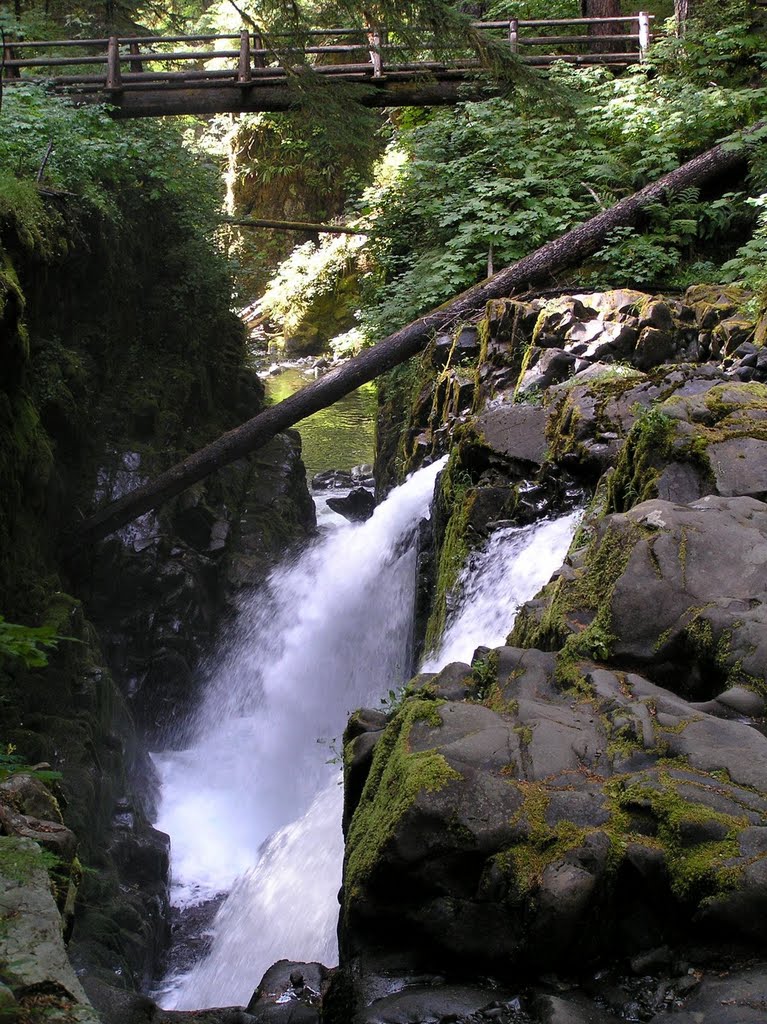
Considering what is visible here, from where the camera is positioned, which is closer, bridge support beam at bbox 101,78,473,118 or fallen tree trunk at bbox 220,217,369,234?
fallen tree trunk at bbox 220,217,369,234

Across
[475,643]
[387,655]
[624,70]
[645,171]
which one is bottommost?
[387,655]

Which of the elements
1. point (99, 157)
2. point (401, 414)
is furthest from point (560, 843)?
point (401, 414)

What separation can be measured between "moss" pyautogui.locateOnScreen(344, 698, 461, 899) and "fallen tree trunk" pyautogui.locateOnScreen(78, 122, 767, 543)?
7.06m

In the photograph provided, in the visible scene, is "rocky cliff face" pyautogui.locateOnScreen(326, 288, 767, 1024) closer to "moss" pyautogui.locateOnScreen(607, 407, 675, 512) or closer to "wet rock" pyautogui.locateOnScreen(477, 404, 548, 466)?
"moss" pyautogui.locateOnScreen(607, 407, 675, 512)

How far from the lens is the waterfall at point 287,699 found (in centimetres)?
920

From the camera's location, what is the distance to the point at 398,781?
391cm

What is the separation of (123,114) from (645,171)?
8.23 metres

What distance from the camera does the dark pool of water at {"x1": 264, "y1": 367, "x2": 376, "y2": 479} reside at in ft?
64.2

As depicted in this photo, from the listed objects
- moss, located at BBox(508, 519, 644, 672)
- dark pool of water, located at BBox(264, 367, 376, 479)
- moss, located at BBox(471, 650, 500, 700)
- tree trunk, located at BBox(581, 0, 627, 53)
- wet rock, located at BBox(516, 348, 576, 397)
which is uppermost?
tree trunk, located at BBox(581, 0, 627, 53)

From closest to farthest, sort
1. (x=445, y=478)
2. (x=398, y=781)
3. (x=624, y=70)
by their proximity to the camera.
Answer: (x=398, y=781) → (x=445, y=478) → (x=624, y=70)

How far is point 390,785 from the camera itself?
4.00 meters

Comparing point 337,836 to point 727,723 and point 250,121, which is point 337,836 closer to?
point 727,723

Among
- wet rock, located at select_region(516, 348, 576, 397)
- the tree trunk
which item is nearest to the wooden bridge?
the tree trunk

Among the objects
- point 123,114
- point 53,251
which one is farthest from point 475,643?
point 123,114
